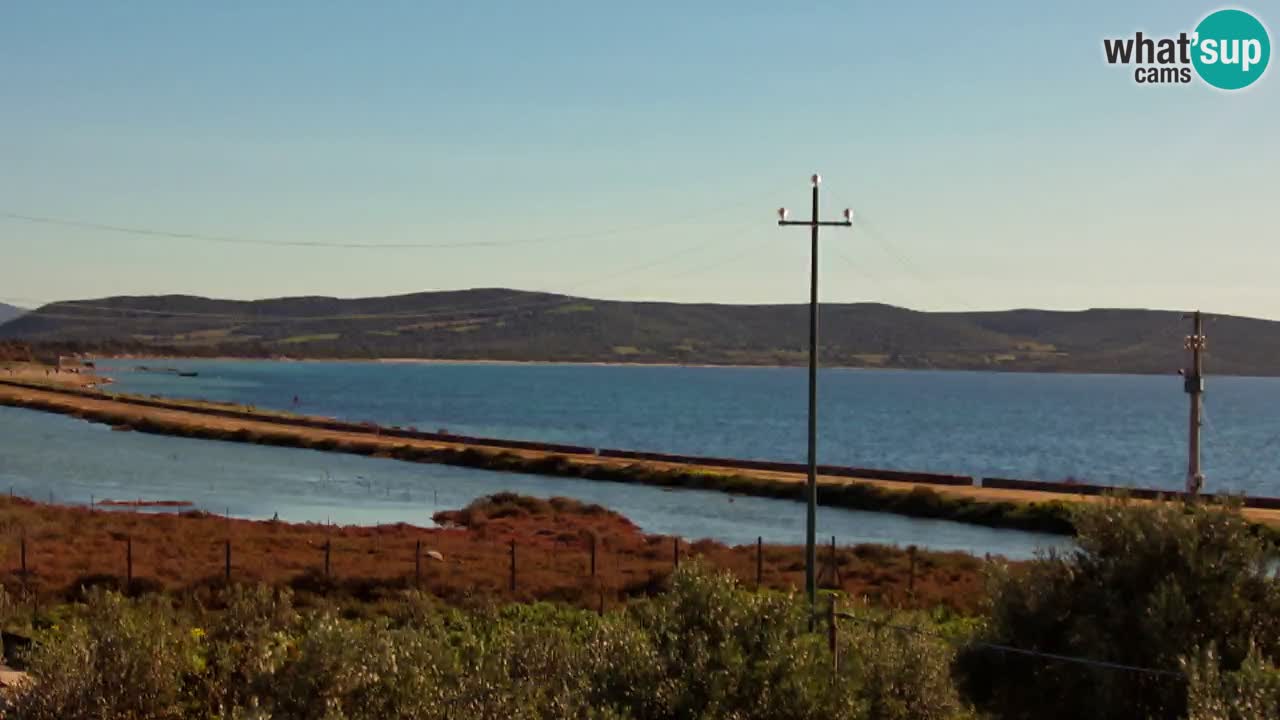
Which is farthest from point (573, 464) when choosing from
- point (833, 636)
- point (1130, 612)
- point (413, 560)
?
point (1130, 612)

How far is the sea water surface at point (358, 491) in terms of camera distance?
68.5m

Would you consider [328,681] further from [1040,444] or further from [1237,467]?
[1040,444]

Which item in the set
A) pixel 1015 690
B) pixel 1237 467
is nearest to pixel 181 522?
pixel 1015 690

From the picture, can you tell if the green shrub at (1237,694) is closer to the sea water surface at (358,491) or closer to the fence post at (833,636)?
the fence post at (833,636)

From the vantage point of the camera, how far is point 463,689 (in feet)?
51.8

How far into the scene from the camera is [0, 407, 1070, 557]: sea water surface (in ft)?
225

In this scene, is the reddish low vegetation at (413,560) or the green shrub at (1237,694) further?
the reddish low vegetation at (413,560)

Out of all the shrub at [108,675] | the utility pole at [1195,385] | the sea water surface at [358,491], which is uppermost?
the utility pole at [1195,385]

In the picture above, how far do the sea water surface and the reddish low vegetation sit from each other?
754 cm

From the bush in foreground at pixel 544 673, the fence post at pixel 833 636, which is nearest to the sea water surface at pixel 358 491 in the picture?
the fence post at pixel 833 636

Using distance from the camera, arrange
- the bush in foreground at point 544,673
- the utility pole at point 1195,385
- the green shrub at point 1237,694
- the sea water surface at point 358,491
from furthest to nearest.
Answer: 1. the sea water surface at point 358,491
2. the utility pole at point 1195,385
3. the bush in foreground at point 544,673
4. the green shrub at point 1237,694

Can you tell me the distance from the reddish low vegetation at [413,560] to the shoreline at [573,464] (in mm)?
11348

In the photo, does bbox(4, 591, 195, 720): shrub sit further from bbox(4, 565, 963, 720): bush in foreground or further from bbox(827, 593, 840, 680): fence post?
bbox(827, 593, 840, 680): fence post

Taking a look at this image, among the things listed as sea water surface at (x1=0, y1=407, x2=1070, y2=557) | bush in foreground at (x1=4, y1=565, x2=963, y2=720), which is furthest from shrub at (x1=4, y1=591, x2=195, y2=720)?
sea water surface at (x1=0, y1=407, x2=1070, y2=557)
